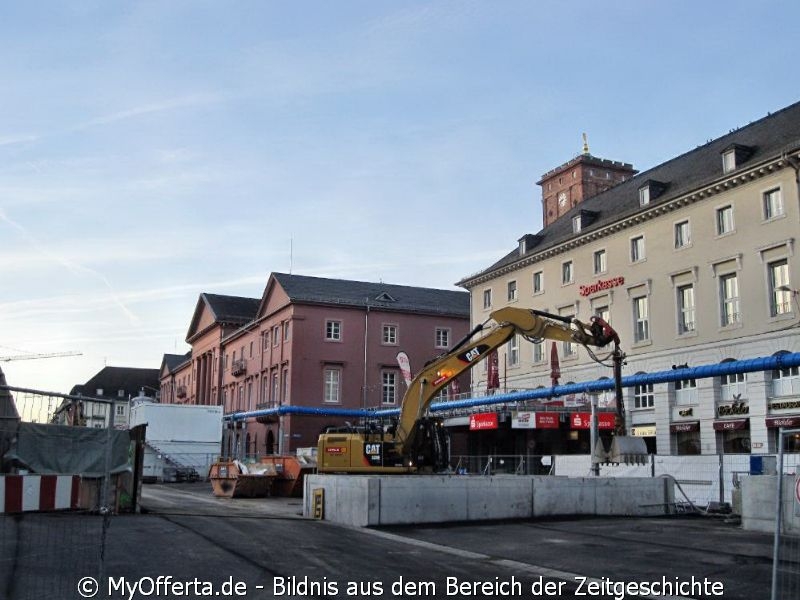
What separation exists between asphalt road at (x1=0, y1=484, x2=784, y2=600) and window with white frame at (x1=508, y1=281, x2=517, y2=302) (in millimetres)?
39556

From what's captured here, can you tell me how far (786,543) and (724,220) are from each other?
100 ft

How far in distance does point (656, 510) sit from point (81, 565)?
17.5m

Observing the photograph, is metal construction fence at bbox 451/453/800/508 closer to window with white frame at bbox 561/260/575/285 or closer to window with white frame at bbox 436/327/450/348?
window with white frame at bbox 561/260/575/285

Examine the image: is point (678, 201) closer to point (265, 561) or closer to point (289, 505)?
point (289, 505)

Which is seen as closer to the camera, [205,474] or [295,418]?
[205,474]

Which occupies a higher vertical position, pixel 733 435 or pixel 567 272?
pixel 567 272

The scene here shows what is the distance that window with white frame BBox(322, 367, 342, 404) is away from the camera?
220 ft

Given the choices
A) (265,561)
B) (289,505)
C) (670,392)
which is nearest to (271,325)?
(670,392)

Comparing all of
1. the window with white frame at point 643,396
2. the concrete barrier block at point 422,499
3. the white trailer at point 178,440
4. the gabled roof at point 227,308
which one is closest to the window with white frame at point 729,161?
the window with white frame at point 643,396

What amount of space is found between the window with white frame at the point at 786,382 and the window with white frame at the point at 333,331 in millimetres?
37466

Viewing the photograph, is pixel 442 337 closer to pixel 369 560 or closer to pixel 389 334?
pixel 389 334

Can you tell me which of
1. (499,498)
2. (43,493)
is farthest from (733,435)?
(43,493)

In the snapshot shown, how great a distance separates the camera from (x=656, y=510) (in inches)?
947

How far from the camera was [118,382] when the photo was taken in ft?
501
